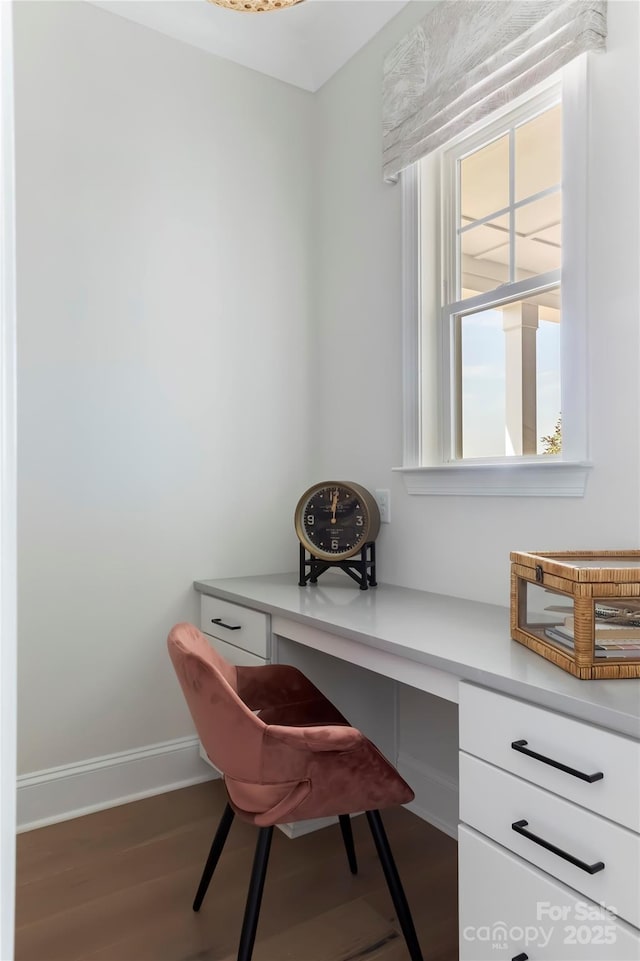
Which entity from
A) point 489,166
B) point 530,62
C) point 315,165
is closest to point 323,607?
point 489,166

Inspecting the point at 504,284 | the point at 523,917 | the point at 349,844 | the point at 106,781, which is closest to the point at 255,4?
the point at 504,284

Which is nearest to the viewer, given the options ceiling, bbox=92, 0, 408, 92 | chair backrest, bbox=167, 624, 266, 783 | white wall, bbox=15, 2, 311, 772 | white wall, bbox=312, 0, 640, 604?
chair backrest, bbox=167, 624, 266, 783

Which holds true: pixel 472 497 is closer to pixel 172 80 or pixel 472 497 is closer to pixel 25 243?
pixel 25 243

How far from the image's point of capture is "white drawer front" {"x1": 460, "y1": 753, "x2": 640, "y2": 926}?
3.02 feet

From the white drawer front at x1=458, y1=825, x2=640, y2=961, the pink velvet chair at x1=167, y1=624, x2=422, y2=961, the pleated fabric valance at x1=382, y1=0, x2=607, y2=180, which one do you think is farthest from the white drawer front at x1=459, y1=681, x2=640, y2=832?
the pleated fabric valance at x1=382, y1=0, x2=607, y2=180

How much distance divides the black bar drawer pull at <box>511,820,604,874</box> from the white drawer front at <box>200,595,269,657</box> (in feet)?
3.42

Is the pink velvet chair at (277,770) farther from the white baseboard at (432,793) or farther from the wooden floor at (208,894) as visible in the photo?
the white baseboard at (432,793)

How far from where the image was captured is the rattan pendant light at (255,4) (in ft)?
5.62

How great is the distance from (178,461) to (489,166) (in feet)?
4.87

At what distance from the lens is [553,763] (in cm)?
101

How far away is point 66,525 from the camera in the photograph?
7.11ft

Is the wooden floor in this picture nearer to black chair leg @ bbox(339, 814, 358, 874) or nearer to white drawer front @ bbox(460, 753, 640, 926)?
black chair leg @ bbox(339, 814, 358, 874)

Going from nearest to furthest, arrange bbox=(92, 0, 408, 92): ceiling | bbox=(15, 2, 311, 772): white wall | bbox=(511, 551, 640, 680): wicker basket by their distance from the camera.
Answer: bbox=(511, 551, 640, 680): wicker basket < bbox=(15, 2, 311, 772): white wall < bbox=(92, 0, 408, 92): ceiling

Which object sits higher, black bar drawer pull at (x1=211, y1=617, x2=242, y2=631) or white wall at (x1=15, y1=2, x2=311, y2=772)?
white wall at (x1=15, y1=2, x2=311, y2=772)
